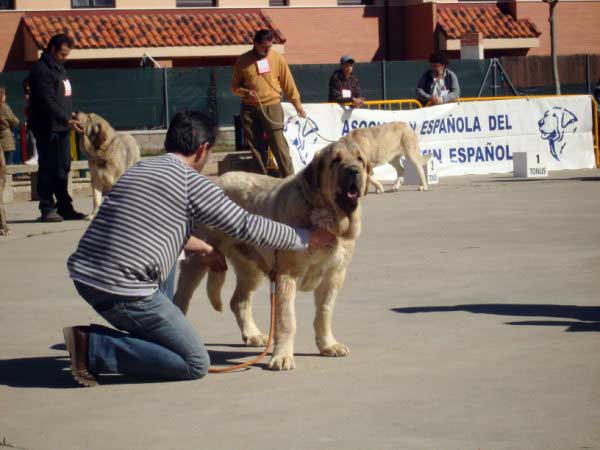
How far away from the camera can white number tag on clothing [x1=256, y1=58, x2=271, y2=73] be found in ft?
50.3

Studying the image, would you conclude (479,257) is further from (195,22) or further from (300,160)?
(195,22)

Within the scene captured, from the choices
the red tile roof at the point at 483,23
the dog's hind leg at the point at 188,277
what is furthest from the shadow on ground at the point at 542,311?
the red tile roof at the point at 483,23

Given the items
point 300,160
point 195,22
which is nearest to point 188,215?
point 300,160

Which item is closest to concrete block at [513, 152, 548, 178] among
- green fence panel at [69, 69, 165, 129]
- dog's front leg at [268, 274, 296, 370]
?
green fence panel at [69, 69, 165, 129]

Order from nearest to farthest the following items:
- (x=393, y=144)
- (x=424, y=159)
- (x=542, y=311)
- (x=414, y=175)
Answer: (x=542, y=311) < (x=393, y=144) < (x=424, y=159) < (x=414, y=175)

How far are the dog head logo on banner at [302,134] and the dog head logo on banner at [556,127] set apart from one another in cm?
451

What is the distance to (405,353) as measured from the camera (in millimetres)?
6859

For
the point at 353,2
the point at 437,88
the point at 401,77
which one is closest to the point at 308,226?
the point at 437,88

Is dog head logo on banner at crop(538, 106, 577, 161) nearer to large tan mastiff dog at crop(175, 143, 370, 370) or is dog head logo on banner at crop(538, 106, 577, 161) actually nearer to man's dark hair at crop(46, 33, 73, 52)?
man's dark hair at crop(46, 33, 73, 52)

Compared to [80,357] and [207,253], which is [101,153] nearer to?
[207,253]

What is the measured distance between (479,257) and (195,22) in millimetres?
24605

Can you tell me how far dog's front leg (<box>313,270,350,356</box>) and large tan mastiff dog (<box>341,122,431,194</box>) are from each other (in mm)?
10221

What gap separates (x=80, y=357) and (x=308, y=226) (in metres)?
1.45

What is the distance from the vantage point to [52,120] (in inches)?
560
